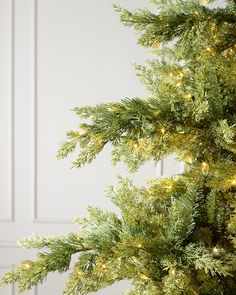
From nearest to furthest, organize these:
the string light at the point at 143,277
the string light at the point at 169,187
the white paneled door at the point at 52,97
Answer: the string light at the point at 143,277, the string light at the point at 169,187, the white paneled door at the point at 52,97

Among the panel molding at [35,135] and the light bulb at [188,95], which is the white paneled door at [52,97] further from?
the light bulb at [188,95]

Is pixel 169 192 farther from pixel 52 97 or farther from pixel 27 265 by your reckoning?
pixel 52 97

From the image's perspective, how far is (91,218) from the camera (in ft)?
2.39

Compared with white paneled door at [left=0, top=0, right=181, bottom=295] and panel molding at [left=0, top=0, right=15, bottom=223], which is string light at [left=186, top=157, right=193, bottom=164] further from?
panel molding at [left=0, top=0, right=15, bottom=223]

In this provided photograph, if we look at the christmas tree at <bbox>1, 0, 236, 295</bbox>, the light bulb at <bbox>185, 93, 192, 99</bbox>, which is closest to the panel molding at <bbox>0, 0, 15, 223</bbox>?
the christmas tree at <bbox>1, 0, 236, 295</bbox>

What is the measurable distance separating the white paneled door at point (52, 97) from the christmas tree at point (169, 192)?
1.37 meters

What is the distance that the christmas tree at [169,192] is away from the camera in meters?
0.63

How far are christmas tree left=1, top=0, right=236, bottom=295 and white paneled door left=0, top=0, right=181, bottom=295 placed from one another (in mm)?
1368

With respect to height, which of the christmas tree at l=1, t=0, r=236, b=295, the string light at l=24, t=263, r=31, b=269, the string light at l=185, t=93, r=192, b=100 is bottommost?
the string light at l=24, t=263, r=31, b=269

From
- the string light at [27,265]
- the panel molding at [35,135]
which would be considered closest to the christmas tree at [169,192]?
the string light at [27,265]

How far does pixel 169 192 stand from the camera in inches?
31.1

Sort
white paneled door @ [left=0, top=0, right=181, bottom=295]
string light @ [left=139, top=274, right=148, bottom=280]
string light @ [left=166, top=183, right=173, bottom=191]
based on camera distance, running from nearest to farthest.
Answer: string light @ [left=139, top=274, right=148, bottom=280] < string light @ [left=166, top=183, right=173, bottom=191] < white paneled door @ [left=0, top=0, right=181, bottom=295]

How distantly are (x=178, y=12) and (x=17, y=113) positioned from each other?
157cm

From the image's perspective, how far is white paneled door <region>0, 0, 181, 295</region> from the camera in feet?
7.02
